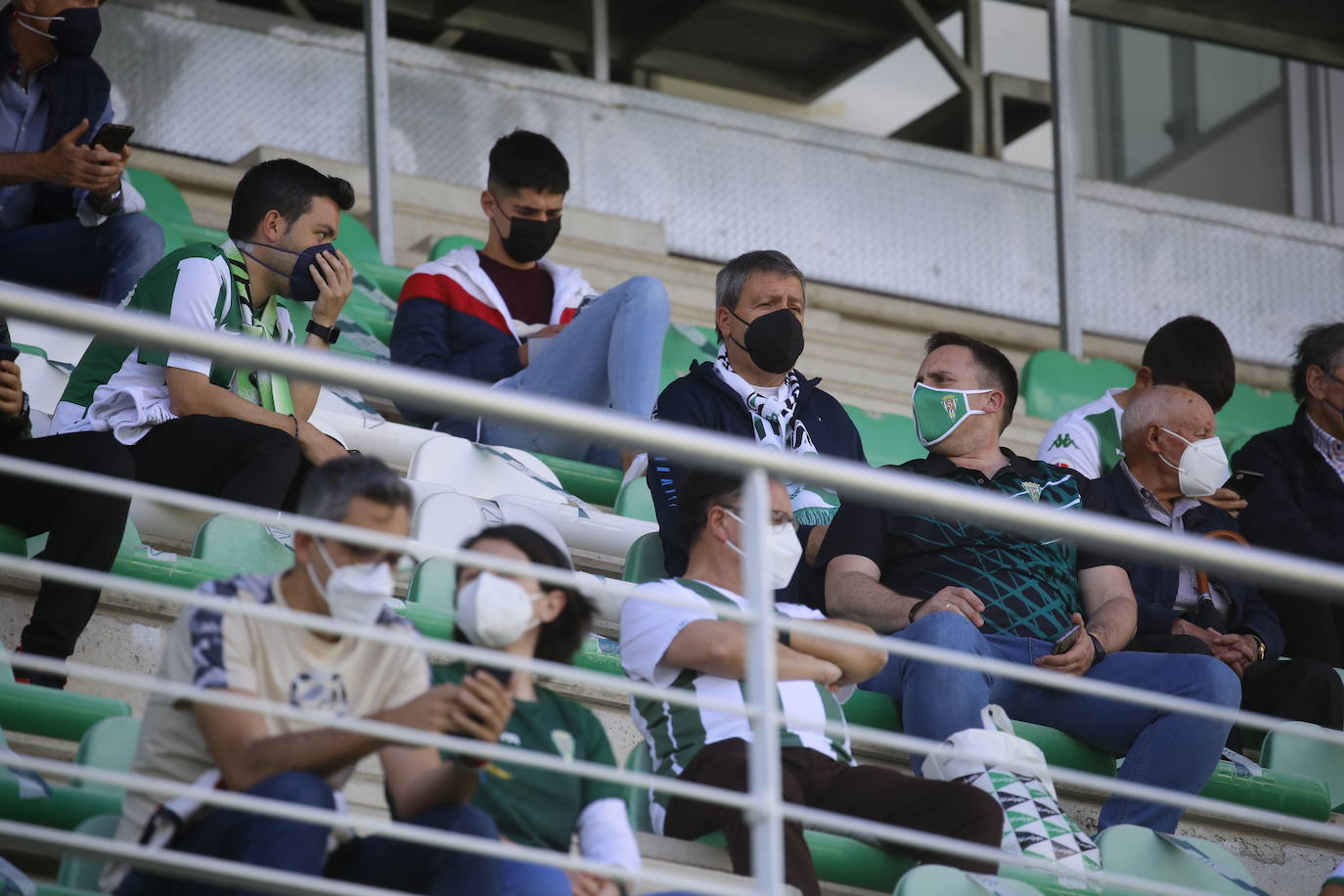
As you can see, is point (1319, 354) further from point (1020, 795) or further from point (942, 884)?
point (942, 884)

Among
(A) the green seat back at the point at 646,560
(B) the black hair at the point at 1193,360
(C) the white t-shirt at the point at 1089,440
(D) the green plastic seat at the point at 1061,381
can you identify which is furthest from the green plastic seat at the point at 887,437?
(A) the green seat back at the point at 646,560

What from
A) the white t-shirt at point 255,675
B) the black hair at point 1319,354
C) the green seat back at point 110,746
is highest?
the black hair at point 1319,354

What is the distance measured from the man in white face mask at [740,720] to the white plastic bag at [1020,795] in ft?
0.38

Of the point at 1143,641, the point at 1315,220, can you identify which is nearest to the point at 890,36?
the point at 1315,220

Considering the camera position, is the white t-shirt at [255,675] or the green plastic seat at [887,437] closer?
the white t-shirt at [255,675]

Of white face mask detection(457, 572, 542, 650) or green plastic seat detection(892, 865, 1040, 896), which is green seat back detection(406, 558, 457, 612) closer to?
white face mask detection(457, 572, 542, 650)

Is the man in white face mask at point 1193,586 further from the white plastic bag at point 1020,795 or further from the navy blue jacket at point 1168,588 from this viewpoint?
the white plastic bag at point 1020,795

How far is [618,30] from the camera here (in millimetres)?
8805

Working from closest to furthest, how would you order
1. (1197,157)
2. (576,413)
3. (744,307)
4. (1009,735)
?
(576,413) < (1009,735) < (744,307) < (1197,157)

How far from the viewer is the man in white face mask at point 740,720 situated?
3.10 meters

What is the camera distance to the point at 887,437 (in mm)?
5375

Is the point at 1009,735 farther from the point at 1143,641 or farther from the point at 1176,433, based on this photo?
the point at 1176,433

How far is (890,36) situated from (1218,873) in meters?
6.22

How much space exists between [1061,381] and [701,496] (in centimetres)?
340
